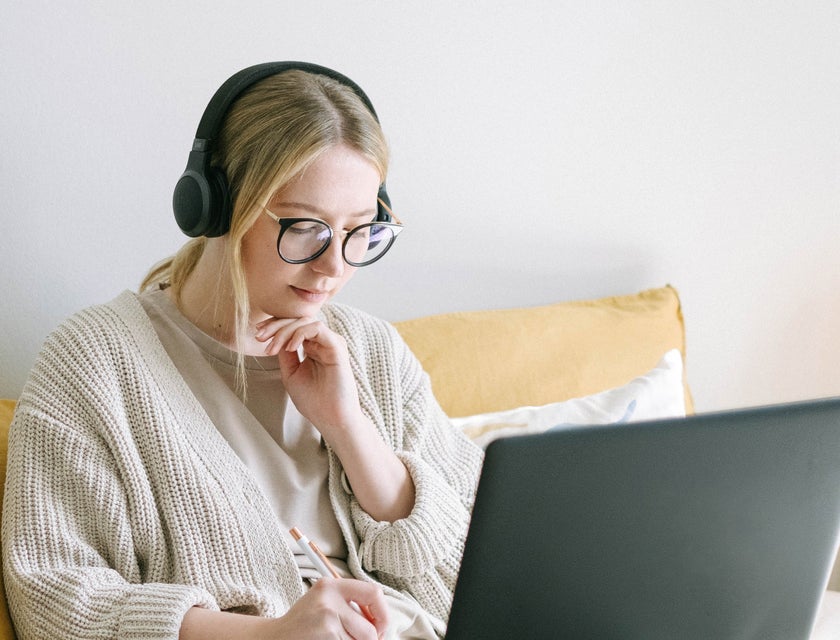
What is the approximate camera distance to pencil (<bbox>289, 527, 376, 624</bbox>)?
937 mm

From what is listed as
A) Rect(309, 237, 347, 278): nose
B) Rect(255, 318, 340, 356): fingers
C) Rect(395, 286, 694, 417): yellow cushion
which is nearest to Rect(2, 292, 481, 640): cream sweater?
Rect(255, 318, 340, 356): fingers

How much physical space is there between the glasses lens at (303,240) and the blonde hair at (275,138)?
46mm

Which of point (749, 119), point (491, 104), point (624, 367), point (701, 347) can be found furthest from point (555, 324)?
point (749, 119)

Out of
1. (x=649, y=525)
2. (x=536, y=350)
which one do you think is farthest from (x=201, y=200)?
(x=536, y=350)

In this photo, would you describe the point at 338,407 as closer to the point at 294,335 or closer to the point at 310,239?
the point at 294,335

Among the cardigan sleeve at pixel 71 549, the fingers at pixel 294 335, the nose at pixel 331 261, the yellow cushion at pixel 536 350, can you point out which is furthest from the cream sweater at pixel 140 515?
the yellow cushion at pixel 536 350

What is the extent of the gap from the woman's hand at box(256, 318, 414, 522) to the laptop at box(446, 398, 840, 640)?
54 cm

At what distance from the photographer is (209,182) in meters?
1.20

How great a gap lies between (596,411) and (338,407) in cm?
51

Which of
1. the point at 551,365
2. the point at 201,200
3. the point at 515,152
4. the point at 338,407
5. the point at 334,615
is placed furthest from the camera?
the point at 515,152

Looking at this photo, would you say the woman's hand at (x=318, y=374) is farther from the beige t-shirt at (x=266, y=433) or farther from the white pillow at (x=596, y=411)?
the white pillow at (x=596, y=411)

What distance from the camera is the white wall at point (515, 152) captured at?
1.45 meters

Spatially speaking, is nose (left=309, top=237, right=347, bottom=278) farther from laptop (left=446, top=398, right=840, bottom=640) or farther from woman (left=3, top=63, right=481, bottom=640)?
laptop (left=446, top=398, right=840, bottom=640)

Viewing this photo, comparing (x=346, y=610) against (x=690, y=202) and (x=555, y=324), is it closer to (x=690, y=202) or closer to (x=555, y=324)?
(x=555, y=324)
